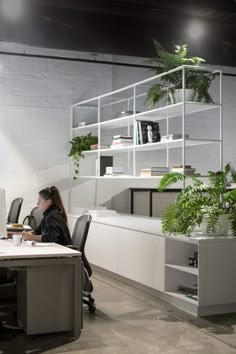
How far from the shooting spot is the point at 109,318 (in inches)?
195

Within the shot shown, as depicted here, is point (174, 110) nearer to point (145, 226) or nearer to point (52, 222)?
point (145, 226)

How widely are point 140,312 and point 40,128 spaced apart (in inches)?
162

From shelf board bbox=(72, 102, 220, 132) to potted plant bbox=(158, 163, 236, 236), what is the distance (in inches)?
36.3

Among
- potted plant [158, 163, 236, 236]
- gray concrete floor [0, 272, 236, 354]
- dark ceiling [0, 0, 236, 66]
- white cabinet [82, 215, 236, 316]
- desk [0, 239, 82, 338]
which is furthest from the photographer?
potted plant [158, 163, 236, 236]

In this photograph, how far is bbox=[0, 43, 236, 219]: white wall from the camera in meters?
8.29

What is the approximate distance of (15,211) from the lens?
7.52 metres

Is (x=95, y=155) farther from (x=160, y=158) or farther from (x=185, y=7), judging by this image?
(x=185, y=7)

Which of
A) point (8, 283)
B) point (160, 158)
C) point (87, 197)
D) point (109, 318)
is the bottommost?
point (109, 318)

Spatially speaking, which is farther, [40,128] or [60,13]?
[40,128]

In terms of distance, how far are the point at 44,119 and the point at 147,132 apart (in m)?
2.40

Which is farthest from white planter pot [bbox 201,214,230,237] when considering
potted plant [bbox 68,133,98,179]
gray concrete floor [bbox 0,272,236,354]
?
potted plant [bbox 68,133,98,179]

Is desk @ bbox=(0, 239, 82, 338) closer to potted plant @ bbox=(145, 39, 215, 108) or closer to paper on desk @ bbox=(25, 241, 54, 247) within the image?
paper on desk @ bbox=(25, 241, 54, 247)

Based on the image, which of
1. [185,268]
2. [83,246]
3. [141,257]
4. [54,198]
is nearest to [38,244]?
[83,246]

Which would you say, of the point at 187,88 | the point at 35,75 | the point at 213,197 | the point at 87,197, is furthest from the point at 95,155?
the point at 213,197
